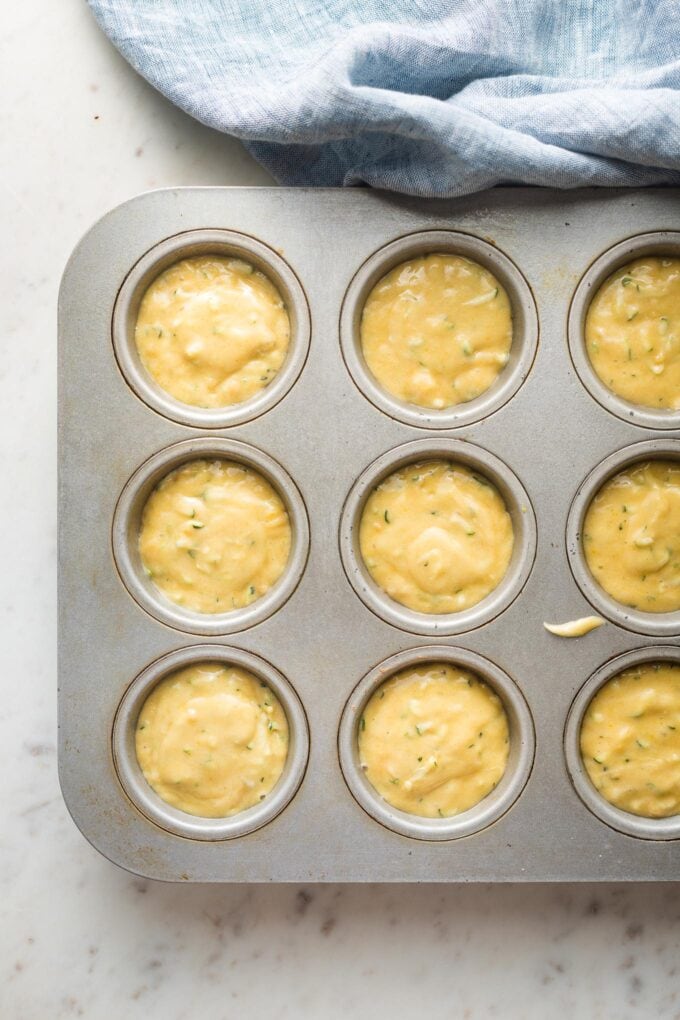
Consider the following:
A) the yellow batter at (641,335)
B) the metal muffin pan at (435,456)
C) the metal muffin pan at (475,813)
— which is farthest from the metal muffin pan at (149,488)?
the yellow batter at (641,335)

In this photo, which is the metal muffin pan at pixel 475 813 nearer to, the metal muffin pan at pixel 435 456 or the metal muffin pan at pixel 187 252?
the metal muffin pan at pixel 435 456

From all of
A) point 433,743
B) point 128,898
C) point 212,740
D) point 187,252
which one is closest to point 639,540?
point 433,743

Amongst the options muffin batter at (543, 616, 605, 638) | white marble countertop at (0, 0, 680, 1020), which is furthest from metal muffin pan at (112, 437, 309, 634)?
muffin batter at (543, 616, 605, 638)

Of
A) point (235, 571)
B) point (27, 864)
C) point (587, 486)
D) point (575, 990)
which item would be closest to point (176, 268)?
point (235, 571)

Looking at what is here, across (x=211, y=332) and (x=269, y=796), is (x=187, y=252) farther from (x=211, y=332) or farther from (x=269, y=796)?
(x=269, y=796)

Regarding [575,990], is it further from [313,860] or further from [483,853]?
[313,860]
